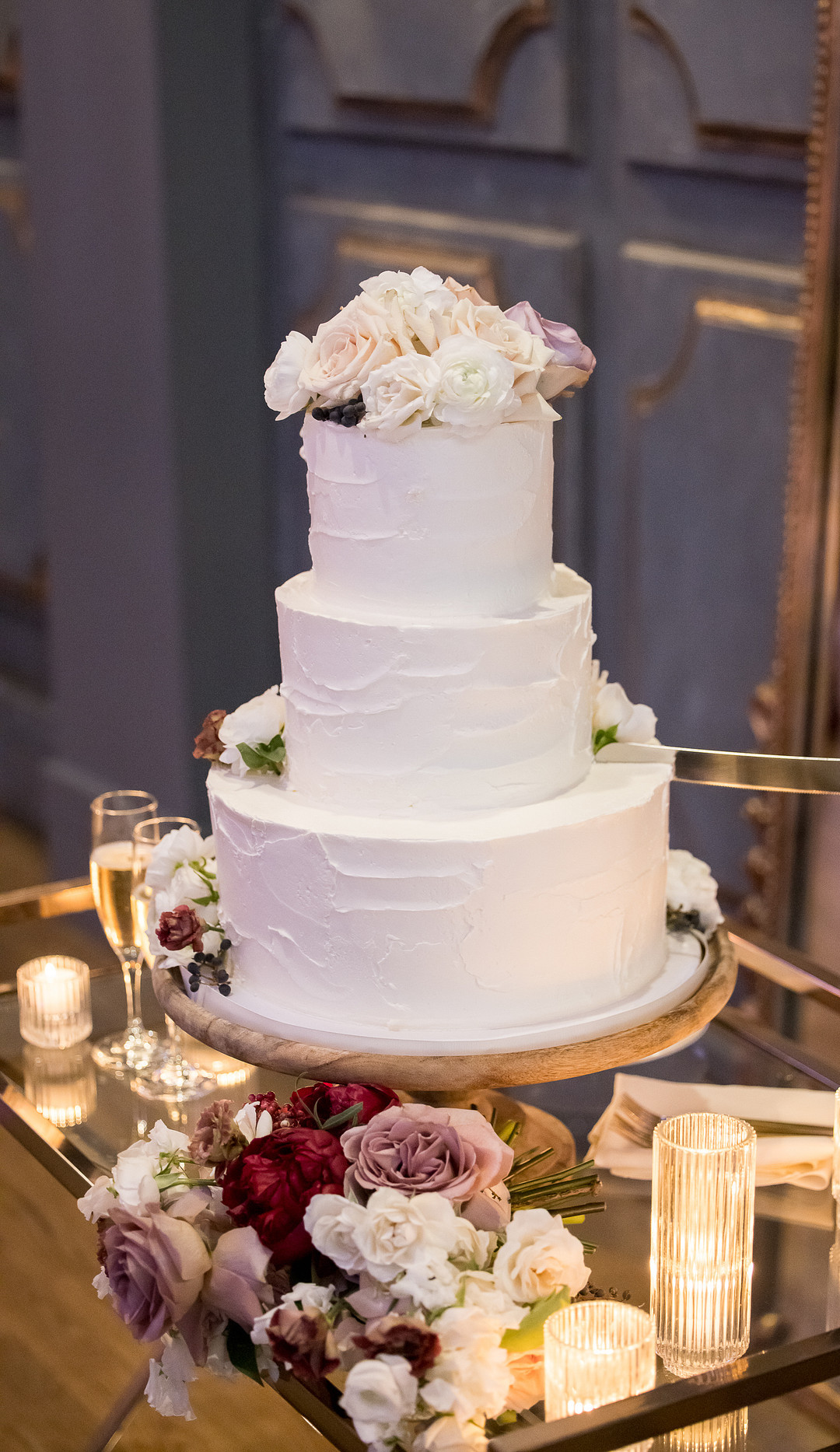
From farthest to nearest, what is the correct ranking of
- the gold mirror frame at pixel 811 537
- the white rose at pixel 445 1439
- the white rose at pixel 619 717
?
the gold mirror frame at pixel 811 537 → the white rose at pixel 619 717 → the white rose at pixel 445 1439

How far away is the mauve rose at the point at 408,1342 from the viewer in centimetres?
127

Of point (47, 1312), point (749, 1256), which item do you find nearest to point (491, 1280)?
point (749, 1256)

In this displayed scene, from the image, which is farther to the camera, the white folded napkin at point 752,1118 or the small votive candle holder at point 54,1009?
the small votive candle holder at point 54,1009

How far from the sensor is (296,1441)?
223 cm

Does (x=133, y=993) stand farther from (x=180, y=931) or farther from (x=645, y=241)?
(x=645, y=241)

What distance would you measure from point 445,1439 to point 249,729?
819mm

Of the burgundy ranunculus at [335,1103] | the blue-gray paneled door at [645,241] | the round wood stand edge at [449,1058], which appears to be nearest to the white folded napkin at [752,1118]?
the round wood stand edge at [449,1058]

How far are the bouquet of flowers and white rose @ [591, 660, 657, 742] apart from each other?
1.81 ft

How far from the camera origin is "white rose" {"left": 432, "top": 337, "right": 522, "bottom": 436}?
161cm

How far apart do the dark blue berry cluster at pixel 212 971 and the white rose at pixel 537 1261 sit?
495 mm

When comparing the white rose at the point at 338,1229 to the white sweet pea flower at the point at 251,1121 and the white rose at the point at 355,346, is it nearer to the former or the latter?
the white sweet pea flower at the point at 251,1121

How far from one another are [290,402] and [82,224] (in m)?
2.79

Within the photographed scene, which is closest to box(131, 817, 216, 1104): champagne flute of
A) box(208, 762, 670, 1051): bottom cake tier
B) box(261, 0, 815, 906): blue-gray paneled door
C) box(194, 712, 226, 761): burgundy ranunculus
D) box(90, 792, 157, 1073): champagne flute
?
Answer: box(90, 792, 157, 1073): champagne flute

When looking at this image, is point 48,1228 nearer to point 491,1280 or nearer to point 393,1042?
point 393,1042
